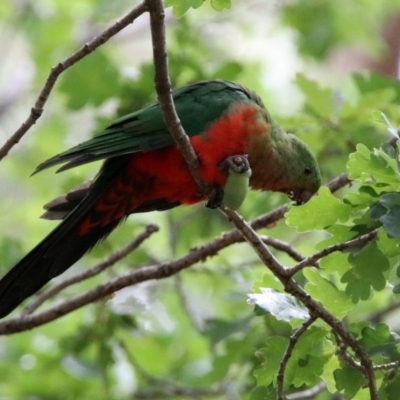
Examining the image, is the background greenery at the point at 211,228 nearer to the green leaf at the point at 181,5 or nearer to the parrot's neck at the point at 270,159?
the green leaf at the point at 181,5

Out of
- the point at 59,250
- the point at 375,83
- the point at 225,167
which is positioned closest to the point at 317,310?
the point at 225,167

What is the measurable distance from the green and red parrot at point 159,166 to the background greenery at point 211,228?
1.06 ft

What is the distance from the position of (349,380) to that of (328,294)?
0.24 m

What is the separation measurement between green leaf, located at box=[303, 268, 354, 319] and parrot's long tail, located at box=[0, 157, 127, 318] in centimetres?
118

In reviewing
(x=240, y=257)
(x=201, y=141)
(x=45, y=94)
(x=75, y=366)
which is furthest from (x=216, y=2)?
(x=240, y=257)

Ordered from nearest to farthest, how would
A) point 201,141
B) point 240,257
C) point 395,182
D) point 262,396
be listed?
point 395,182, point 262,396, point 201,141, point 240,257

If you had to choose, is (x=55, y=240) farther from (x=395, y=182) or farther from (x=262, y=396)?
(x=395, y=182)

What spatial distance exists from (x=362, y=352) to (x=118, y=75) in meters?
2.25

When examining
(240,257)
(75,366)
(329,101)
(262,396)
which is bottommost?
(262,396)

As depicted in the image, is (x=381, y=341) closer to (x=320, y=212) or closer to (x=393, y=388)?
(x=393, y=388)

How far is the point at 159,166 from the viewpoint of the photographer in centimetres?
318

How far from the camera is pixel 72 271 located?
4.35 metres

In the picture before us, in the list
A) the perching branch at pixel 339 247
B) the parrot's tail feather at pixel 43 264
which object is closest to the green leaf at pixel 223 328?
the parrot's tail feather at pixel 43 264

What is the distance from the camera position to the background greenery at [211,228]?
7.19 ft
